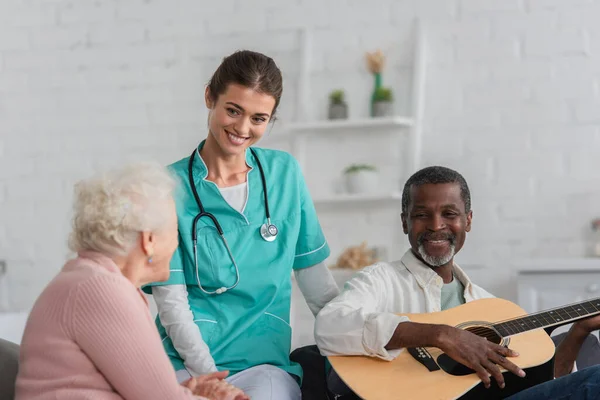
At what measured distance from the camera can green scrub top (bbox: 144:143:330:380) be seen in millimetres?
2055

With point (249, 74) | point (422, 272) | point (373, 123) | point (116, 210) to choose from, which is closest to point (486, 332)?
point (422, 272)

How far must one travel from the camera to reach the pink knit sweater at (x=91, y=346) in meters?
1.40

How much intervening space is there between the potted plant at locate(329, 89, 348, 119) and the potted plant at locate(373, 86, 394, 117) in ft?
0.49

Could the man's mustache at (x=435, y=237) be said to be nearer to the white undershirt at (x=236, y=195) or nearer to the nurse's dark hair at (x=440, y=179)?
the nurse's dark hair at (x=440, y=179)

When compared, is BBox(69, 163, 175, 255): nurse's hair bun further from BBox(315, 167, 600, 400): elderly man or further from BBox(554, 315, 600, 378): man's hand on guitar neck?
BBox(554, 315, 600, 378): man's hand on guitar neck

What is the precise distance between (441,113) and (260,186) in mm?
1932

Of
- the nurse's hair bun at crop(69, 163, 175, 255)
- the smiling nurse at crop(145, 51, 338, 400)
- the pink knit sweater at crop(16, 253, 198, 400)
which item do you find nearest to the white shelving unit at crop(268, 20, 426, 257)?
the smiling nurse at crop(145, 51, 338, 400)

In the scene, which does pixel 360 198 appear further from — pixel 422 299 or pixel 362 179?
pixel 422 299

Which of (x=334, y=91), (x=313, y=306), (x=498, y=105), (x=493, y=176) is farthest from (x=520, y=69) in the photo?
(x=313, y=306)

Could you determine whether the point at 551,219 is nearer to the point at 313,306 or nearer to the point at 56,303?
the point at 313,306

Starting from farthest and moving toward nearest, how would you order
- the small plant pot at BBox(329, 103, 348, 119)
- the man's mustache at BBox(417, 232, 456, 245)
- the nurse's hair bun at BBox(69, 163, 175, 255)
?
the small plant pot at BBox(329, 103, 348, 119)
the man's mustache at BBox(417, 232, 456, 245)
the nurse's hair bun at BBox(69, 163, 175, 255)

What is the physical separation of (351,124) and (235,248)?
6.12 feet

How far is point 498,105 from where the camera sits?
3836 mm

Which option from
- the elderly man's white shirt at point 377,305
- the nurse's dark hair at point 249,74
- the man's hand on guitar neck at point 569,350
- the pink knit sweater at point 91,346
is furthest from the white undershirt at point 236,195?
the man's hand on guitar neck at point 569,350
